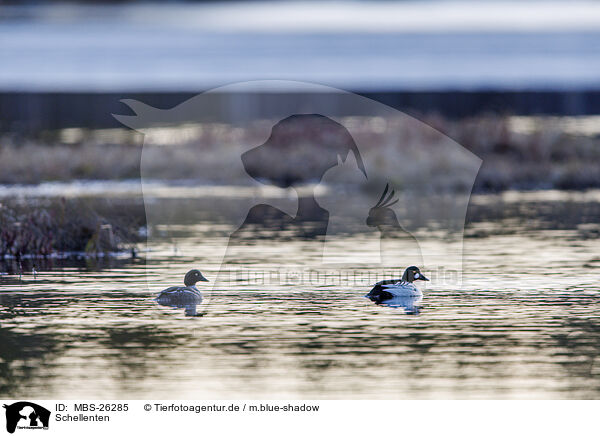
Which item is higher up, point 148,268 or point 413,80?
point 413,80

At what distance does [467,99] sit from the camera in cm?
6225

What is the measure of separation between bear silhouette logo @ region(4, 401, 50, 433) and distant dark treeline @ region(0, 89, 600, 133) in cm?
4499

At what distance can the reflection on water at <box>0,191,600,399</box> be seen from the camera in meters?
13.6

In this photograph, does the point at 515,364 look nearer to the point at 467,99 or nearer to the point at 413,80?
the point at 413,80

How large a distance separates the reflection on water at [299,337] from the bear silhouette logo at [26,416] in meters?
0.47

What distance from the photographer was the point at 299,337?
1571 cm

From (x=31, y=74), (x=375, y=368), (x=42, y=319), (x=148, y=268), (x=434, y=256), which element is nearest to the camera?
(x=375, y=368)

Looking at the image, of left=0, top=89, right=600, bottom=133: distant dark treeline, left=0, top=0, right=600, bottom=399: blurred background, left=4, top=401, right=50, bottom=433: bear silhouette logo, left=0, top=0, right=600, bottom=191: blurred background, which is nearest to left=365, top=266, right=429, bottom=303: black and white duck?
left=0, top=0, right=600, bottom=399: blurred background

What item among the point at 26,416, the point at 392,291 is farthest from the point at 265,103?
the point at 26,416

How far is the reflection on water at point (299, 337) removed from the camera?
1357 cm

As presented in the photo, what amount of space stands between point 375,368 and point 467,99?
1929 inches

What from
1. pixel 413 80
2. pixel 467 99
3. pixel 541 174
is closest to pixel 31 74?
pixel 413 80

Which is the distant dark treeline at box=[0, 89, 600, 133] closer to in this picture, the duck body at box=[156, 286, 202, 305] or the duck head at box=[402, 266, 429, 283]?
the duck head at box=[402, 266, 429, 283]

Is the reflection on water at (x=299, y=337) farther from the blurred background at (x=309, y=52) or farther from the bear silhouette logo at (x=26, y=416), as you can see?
the blurred background at (x=309, y=52)
